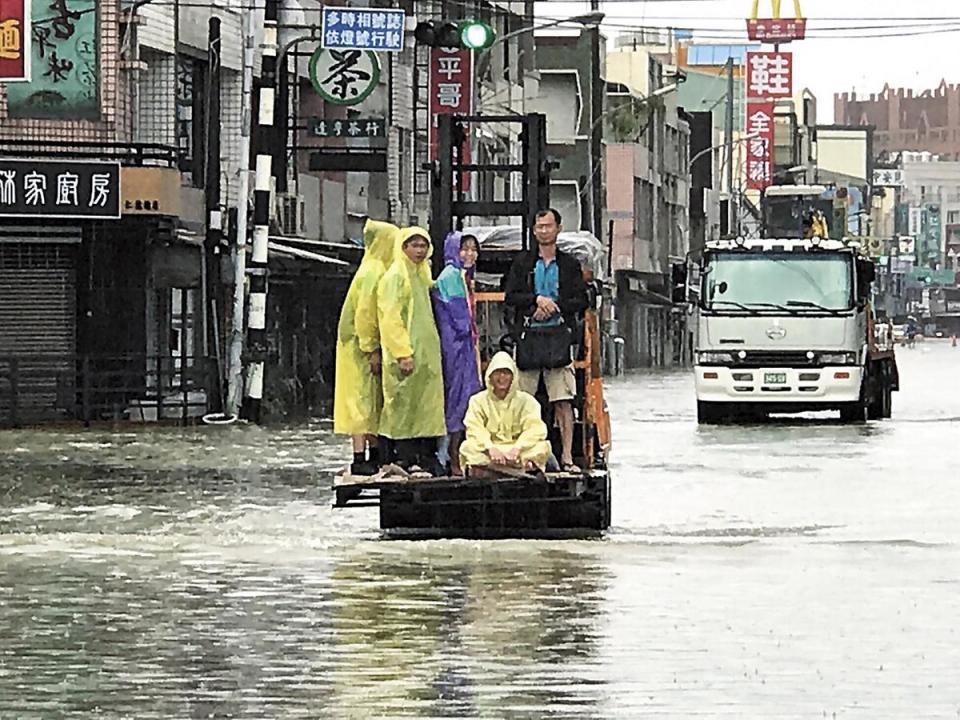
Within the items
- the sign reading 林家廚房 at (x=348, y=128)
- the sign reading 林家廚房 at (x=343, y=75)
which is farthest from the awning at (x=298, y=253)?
the sign reading 林家廚房 at (x=343, y=75)

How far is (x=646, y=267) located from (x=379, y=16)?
2965 inches

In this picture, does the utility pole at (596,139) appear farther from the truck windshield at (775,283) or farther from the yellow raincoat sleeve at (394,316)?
the yellow raincoat sleeve at (394,316)

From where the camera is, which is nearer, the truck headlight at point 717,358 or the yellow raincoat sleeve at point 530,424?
the yellow raincoat sleeve at point 530,424

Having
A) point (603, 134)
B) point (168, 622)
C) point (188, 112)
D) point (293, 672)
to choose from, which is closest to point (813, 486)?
point (168, 622)

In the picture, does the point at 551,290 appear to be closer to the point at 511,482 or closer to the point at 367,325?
the point at 367,325

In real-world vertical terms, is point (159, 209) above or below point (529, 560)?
above

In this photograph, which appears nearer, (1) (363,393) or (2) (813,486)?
(1) (363,393)

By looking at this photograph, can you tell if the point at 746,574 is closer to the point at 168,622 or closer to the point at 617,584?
the point at 617,584

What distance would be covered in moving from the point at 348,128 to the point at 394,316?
27.0m

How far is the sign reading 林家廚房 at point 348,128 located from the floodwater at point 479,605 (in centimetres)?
1911

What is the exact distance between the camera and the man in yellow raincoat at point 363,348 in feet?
62.5

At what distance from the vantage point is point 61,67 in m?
41.3

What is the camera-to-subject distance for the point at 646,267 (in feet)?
383

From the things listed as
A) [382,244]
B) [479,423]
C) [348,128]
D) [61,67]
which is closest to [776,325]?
[348,128]
